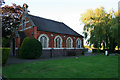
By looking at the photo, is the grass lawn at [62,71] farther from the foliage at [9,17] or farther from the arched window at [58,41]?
the arched window at [58,41]

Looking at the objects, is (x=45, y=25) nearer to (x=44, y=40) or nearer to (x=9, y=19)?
(x=44, y=40)

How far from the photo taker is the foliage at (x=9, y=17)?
2066 centimetres

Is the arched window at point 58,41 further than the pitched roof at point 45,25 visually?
Yes

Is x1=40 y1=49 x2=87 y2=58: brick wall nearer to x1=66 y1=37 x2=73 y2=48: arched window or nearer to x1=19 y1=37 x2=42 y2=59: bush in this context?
x1=66 y1=37 x2=73 y2=48: arched window

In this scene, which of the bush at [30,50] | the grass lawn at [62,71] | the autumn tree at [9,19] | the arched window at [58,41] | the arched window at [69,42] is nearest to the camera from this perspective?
the grass lawn at [62,71]

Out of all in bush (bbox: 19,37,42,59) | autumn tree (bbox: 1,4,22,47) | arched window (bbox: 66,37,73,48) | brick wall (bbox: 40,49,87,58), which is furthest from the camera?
arched window (bbox: 66,37,73,48)

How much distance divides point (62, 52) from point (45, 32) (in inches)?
261

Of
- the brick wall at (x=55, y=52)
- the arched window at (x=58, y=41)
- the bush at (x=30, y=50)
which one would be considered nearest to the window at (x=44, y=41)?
the brick wall at (x=55, y=52)

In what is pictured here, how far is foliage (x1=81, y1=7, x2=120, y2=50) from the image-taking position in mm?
22594

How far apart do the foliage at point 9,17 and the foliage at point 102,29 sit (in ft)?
61.6

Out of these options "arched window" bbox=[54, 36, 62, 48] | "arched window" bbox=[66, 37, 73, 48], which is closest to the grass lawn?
"arched window" bbox=[54, 36, 62, 48]

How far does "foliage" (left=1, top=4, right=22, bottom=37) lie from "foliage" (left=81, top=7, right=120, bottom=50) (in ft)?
61.6

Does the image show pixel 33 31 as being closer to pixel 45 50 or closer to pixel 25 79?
pixel 45 50

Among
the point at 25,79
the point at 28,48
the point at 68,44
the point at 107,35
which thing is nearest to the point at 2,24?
the point at 28,48
